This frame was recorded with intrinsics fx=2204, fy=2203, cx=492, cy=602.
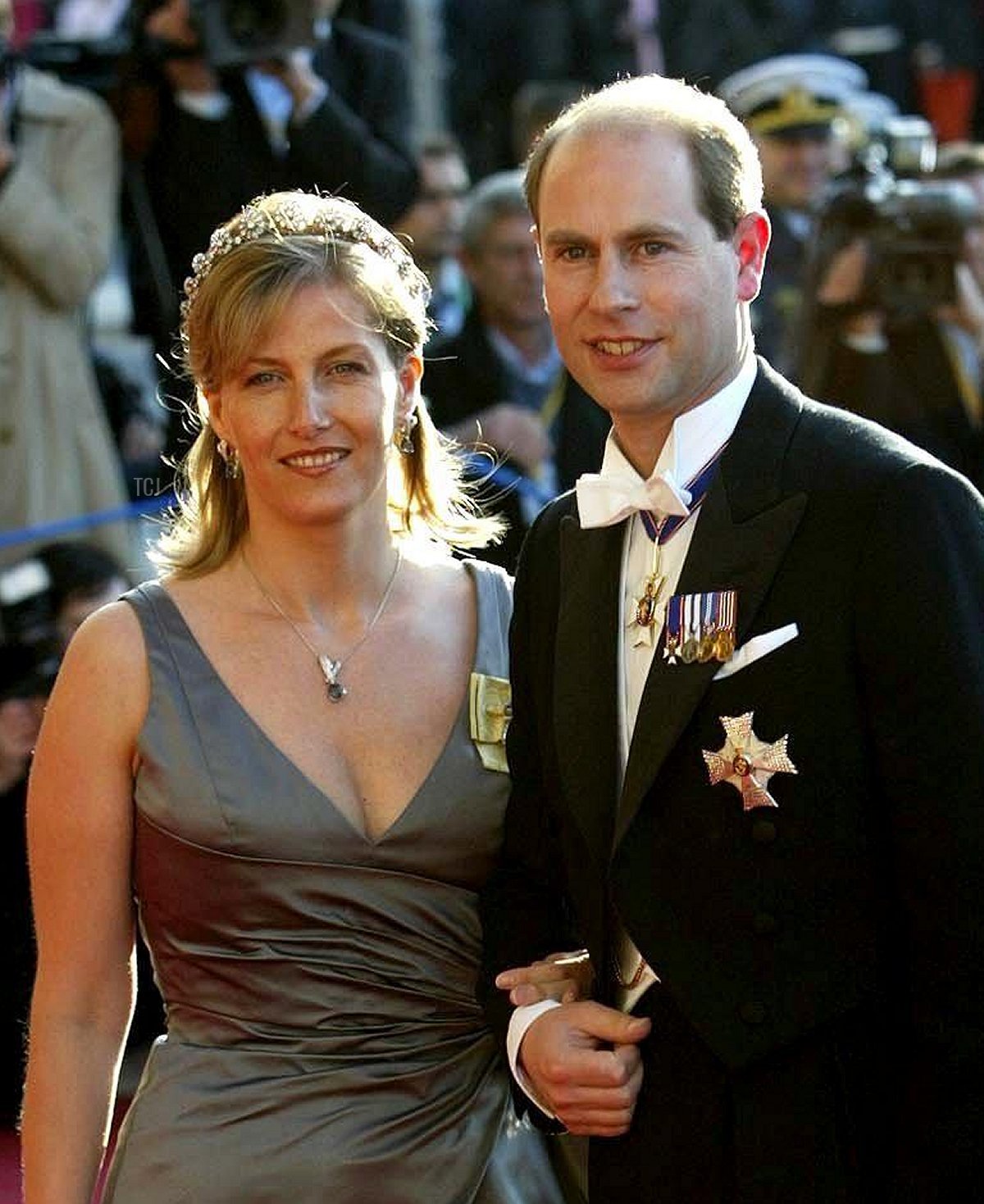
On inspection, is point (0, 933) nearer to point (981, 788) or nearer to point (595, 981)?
point (595, 981)

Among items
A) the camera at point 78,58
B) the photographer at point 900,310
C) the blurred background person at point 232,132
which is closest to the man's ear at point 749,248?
the blurred background person at point 232,132

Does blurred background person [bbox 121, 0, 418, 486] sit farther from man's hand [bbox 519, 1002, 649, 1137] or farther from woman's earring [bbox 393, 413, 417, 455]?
man's hand [bbox 519, 1002, 649, 1137]

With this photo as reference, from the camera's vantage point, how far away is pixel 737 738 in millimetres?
2307

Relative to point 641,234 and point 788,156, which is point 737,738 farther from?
point 788,156

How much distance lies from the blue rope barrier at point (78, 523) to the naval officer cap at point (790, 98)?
197 cm

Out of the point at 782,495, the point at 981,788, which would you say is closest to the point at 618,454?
the point at 782,495

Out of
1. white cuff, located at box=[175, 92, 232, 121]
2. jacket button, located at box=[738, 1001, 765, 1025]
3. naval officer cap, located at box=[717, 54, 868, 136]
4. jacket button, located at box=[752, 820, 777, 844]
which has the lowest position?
jacket button, located at box=[738, 1001, 765, 1025]

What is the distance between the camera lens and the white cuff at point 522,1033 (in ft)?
8.33

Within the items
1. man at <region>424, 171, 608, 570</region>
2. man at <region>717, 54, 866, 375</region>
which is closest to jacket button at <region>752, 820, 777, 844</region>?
man at <region>424, 171, 608, 570</region>

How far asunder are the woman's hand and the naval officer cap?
4002 millimetres

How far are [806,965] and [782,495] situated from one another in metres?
0.50

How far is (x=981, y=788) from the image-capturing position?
220 centimetres

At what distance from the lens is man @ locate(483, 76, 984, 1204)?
7.29 feet

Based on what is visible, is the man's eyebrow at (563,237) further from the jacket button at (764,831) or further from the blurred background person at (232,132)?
the blurred background person at (232,132)
